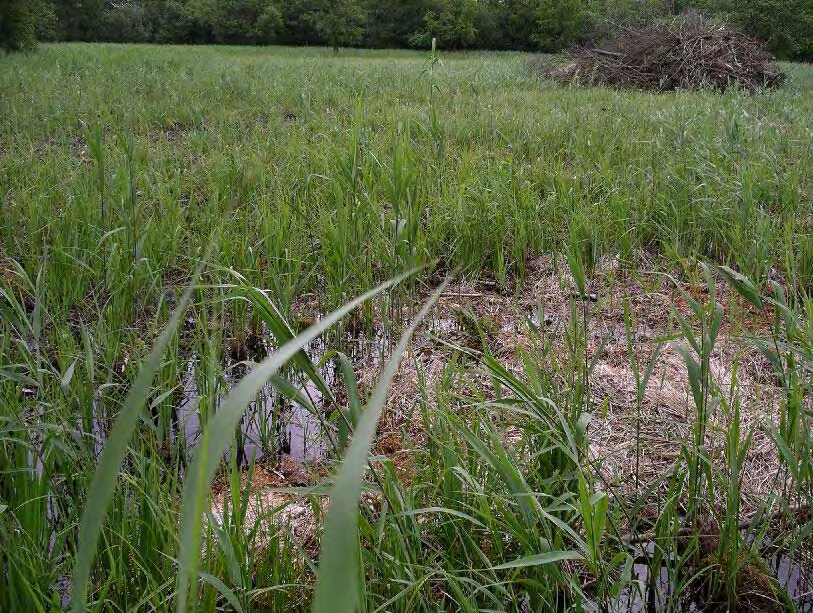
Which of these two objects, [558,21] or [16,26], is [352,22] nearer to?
[558,21]

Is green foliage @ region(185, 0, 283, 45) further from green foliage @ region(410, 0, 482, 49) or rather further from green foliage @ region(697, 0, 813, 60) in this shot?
green foliage @ region(697, 0, 813, 60)

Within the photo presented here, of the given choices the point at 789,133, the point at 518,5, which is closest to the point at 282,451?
the point at 789,133

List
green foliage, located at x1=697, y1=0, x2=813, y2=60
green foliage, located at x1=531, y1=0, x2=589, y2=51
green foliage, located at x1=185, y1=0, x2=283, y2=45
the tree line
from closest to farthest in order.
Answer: green foliage, located at x1=697, y1=0, x2=813, y2=60 → the tree line → green foliage, located at x1=531, y1=0, x2=589, y2=51 → green foliage, located at x1=185, y1=0, x2=283, y2=45

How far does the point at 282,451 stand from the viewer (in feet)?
7.30

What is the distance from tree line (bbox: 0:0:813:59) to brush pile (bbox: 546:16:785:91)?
1775 centimetres

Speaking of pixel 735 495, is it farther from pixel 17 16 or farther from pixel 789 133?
pixel 17 16

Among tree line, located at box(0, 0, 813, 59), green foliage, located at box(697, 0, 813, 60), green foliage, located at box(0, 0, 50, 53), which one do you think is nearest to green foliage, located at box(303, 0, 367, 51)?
tree line, located at box(0, 0, 813, 59)

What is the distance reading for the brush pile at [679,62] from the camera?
1084 centimetres

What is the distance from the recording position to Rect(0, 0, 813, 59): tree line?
31.7 meters

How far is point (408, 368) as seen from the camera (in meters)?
2.67

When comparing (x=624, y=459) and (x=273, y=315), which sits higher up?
(x=273, y=315)

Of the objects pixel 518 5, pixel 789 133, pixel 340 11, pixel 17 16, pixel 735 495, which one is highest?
pixel 518 5

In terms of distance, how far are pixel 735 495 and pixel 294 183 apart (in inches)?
134

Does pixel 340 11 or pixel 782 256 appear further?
pixel 340 11
